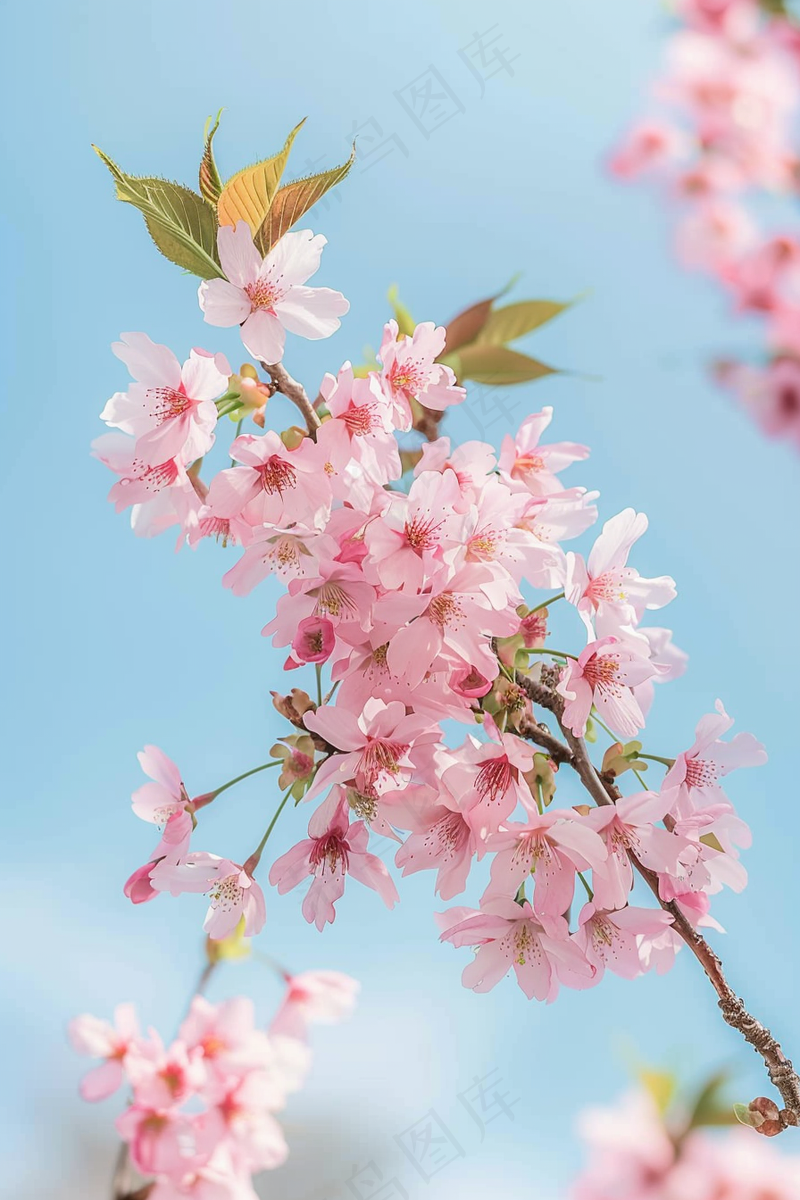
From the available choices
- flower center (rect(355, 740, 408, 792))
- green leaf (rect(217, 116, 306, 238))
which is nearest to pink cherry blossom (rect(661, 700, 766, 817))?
flower center (rect(355, 740, 408, 792))

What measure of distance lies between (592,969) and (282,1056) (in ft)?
1.12

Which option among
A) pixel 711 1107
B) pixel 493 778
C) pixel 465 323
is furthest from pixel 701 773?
pixel 711 1107

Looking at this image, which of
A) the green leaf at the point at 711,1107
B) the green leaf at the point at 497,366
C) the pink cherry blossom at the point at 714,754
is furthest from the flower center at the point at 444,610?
the green leaf at the point at 711,1107

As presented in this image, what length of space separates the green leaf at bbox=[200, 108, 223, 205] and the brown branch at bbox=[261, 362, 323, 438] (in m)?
0.19

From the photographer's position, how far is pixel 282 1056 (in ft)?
2.64

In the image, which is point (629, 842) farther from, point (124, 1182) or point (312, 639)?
point (124, 1182)

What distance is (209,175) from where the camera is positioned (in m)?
0.97

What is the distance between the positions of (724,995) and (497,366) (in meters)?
0.96

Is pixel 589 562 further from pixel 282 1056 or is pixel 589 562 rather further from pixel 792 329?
pixel 282 1056

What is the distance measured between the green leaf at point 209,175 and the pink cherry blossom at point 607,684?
655 mm

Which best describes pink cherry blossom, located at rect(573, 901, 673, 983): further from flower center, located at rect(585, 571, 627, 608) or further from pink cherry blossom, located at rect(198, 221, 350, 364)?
pink cherry blossom, located at rect(198, 221, 350, 364)

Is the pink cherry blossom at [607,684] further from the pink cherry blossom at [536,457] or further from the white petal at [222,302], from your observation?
the white petal at [222,302]

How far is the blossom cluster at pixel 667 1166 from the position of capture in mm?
999

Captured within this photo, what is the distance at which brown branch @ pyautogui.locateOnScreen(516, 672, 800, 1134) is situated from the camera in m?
0.96
